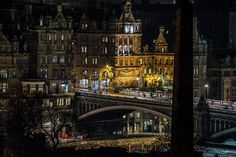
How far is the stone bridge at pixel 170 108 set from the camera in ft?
207

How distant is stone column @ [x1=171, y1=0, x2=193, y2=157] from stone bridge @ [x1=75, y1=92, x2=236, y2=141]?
40229mm

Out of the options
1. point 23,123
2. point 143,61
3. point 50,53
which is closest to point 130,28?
point 143,61

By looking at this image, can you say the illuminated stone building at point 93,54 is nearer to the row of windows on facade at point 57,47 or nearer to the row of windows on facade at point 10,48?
the row of windows on facade at point 57,47

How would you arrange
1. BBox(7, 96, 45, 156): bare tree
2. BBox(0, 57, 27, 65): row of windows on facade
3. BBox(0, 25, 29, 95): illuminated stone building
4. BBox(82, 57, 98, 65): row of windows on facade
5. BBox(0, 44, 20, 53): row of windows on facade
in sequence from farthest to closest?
BBox(82, 57, 98, 65): row of windows on facade → BBox(0, 57, 27, 65): row of windows on facade → BBox(0, 44, 20, 53): row of windows on facade → BBox(0, 25, 29, 95): illuminated stone building → BBox(7, 96, 45, 156): bare tree

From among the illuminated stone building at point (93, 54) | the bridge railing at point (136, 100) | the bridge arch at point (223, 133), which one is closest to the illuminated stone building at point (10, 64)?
the bridge railing at point (136, 100)

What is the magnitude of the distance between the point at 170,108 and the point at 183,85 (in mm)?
49804

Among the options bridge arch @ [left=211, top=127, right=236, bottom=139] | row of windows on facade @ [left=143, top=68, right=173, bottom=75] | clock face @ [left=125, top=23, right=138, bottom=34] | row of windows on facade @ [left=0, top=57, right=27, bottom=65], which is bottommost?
bridge arch @ [left=211, top=127, right=236, bottom=139]

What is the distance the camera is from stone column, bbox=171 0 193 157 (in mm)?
18844

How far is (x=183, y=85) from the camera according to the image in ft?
62.3

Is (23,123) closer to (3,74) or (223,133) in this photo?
(223,133)

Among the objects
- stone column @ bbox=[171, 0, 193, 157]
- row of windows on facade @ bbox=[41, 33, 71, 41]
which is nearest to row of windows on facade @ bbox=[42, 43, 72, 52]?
row of windows on facade @ bbox=[41, 33, 71, 41]

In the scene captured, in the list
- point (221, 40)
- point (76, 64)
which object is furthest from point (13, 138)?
point (221, 40)

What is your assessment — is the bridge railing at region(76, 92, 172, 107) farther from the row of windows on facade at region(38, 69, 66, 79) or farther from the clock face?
the clock face

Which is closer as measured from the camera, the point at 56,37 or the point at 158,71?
the point at 56,37
